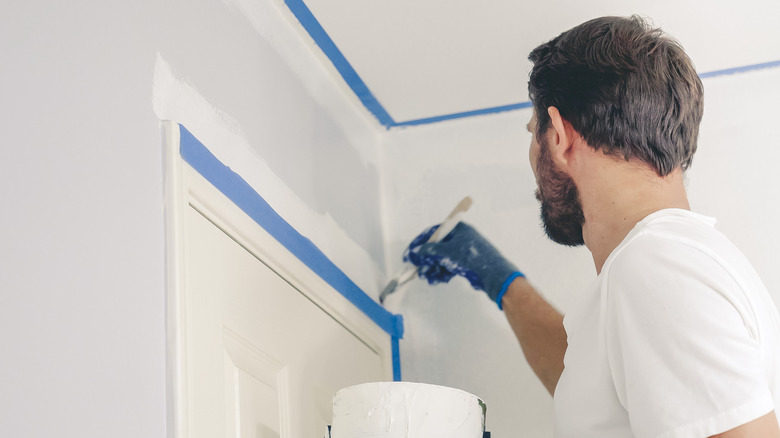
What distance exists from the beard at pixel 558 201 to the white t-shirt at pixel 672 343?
0.33 m

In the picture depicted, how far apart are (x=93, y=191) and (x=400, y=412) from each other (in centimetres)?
59

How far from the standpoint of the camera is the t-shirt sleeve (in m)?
1.11

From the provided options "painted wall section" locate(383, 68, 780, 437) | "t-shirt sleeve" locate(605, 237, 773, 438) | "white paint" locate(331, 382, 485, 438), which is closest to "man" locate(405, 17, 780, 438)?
"t-shirt sleeve" locate(605, 237, 773, 438)

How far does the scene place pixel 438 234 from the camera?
251 cm

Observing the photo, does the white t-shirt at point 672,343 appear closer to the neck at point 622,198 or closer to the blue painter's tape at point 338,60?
the neck at point 622,198

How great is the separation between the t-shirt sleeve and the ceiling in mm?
1091

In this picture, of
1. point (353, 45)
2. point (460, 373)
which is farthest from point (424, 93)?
point (460, 373)

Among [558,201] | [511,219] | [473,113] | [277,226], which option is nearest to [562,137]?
[558,201]

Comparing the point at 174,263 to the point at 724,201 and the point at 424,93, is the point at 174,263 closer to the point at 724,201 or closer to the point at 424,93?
the point at 424,93

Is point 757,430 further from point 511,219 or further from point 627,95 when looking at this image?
point 511,219

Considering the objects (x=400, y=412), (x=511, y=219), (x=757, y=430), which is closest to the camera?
(x=757, y=430)

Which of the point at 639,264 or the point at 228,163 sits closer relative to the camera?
the point at 639,264

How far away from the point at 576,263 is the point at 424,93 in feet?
2.21

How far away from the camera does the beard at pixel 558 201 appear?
1.70 meters
